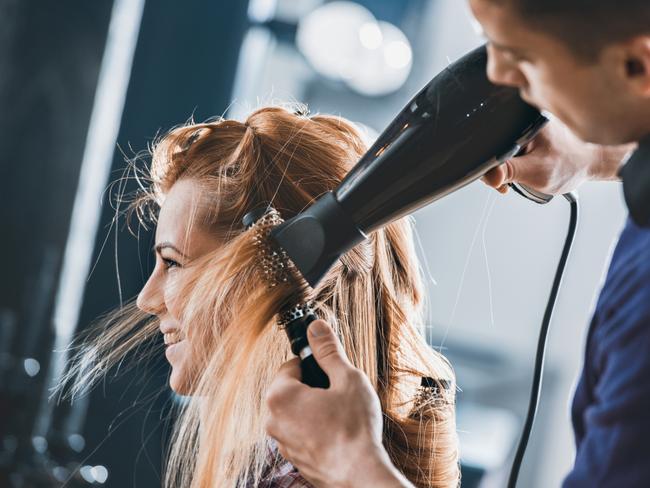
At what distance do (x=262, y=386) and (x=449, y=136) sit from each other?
46cm

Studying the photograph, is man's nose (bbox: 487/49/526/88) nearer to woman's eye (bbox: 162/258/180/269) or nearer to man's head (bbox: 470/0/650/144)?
man's head (bbox: 470/0/650/144)

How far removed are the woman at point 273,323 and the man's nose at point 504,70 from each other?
44 cm

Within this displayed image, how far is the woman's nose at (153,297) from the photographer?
3.41 feet

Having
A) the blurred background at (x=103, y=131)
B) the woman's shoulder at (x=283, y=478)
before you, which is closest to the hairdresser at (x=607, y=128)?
the woman's shoulder at (x=283, y=478)

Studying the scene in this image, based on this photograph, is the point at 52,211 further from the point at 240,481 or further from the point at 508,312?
the point at 508,312

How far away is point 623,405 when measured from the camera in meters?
0.46

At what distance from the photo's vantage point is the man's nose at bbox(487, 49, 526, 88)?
0.52 m

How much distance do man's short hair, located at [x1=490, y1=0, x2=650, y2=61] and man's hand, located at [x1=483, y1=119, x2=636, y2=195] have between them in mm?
327

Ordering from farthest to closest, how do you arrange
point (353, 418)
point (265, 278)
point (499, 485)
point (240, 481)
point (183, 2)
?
point (499, 485) < point (183, 2) < point (240, 481) < point (265, 278) < point (353, 418)

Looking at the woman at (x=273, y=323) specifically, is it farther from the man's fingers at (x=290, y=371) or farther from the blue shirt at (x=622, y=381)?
the blue shirt at (x=622, y=381)

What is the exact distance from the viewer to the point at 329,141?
1064mm

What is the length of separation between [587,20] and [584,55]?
0.02m

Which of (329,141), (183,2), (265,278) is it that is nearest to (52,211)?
(183,2)

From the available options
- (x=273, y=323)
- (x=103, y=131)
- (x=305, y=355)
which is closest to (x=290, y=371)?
(x=305, y=355)
